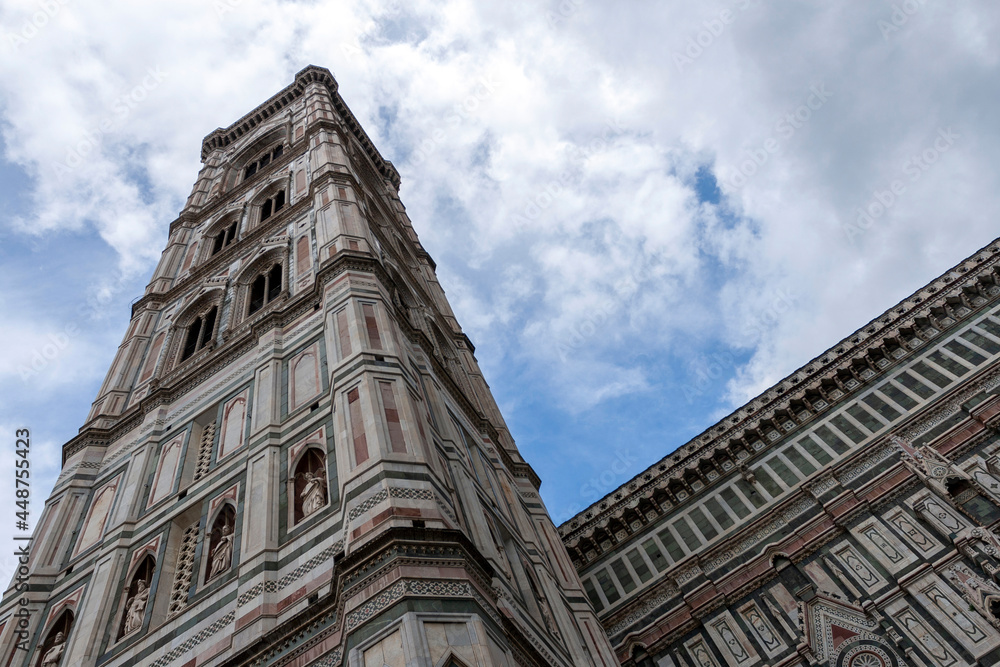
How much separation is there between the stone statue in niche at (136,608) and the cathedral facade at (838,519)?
23.6 feet

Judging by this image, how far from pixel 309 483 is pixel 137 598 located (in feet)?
6.92

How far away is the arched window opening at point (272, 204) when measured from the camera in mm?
20734

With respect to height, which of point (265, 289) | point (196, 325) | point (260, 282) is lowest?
point (265, 289)

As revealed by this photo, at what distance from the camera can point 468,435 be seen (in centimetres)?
1262

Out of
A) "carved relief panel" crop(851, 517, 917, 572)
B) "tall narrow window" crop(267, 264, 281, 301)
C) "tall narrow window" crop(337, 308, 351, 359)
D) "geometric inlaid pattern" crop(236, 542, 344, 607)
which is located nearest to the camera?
"geometric inlaid pattern" crop(236, 542, 344, 607)

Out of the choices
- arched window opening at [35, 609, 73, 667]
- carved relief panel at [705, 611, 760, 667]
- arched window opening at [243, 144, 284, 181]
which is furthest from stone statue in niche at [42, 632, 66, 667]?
arched window opening at [243, 144, 284, 181]

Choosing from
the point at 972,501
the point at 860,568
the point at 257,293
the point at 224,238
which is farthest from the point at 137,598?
the point at 224,238

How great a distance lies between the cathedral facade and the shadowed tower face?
2.14 metres

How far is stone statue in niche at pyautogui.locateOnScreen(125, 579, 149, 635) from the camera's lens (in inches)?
323

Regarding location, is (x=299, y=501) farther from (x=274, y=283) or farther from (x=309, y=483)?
(x=274, y=283)

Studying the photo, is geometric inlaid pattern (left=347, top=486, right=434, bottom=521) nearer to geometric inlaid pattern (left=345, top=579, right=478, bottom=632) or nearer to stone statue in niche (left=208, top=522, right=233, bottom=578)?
geometric inlaid pattern (left=345, top=579, right=478, bottom=632)

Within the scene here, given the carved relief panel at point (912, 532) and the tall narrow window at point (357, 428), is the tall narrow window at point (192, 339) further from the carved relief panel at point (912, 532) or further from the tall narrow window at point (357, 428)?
the carved relief panel at point (912, 532)

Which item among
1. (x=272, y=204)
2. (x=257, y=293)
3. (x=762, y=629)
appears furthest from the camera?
(x=272, y=204)

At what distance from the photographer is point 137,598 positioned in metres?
8.56
